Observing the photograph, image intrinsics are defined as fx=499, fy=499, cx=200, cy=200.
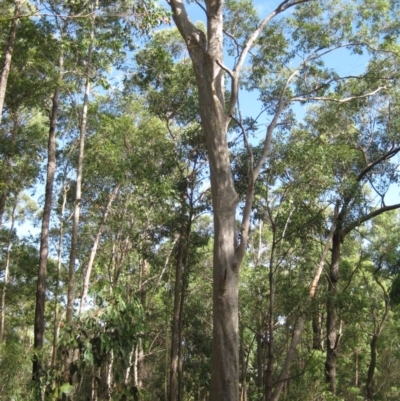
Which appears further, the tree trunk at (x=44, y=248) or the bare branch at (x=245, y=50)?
the tree trunk at (x=44, y=248)

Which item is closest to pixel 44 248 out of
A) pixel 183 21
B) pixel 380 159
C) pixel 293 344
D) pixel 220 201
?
pixel 293 344

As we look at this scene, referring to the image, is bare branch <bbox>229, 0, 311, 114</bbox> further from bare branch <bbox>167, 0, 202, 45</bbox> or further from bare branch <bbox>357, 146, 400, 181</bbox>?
bare branch <bbox>357, 146, 400, 181</bbox>

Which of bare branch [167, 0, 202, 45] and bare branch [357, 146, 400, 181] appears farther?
bare branch [357, 146, 400, 181]

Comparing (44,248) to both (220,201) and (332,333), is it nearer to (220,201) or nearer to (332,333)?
(220,201)

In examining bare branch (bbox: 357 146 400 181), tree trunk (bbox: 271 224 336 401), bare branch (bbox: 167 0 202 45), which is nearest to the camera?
bare branch (bbox: 167 0 202 45)

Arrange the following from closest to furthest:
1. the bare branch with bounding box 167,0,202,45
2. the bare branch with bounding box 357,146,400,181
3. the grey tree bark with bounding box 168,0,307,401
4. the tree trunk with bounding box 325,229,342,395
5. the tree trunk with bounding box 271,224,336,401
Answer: the grey tree bark with bounding box 168,0,307,401 < the bare branch with bounding box 167,0,202,45 < the tree trunk with bounding box 271,224,336,401 < the tree trunk with bounding box 325,229,342,395 < the bare branch with bounding box 357,146,400,181

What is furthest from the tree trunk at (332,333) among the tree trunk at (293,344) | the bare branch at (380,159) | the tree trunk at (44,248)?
the tree trunk at (44,248)

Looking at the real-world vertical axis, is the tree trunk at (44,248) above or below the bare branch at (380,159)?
below

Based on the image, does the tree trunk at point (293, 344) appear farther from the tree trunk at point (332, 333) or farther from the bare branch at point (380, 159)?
the bare branch at point (380, 159)

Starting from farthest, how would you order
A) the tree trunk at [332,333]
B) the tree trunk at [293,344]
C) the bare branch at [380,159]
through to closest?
the bare branch at [380,159], the tree trunk at [332,333], the tree trunk at [293,344]

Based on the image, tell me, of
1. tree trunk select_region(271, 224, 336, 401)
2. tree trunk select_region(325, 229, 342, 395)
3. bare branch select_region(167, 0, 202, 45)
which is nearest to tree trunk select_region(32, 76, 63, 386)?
tree trunk select_region(271, 224, 336, 401)

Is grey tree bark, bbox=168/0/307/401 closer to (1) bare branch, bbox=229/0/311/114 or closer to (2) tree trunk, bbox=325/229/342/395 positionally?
(1) bare branch, bbox=229/0/311/114

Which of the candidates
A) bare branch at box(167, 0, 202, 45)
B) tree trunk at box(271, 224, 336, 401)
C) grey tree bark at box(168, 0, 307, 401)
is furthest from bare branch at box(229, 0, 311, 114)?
tree trunk at box(271, 224, 336, 401)

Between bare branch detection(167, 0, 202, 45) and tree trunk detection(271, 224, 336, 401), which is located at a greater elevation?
bare branch detection(167, 0, 202, 45)
